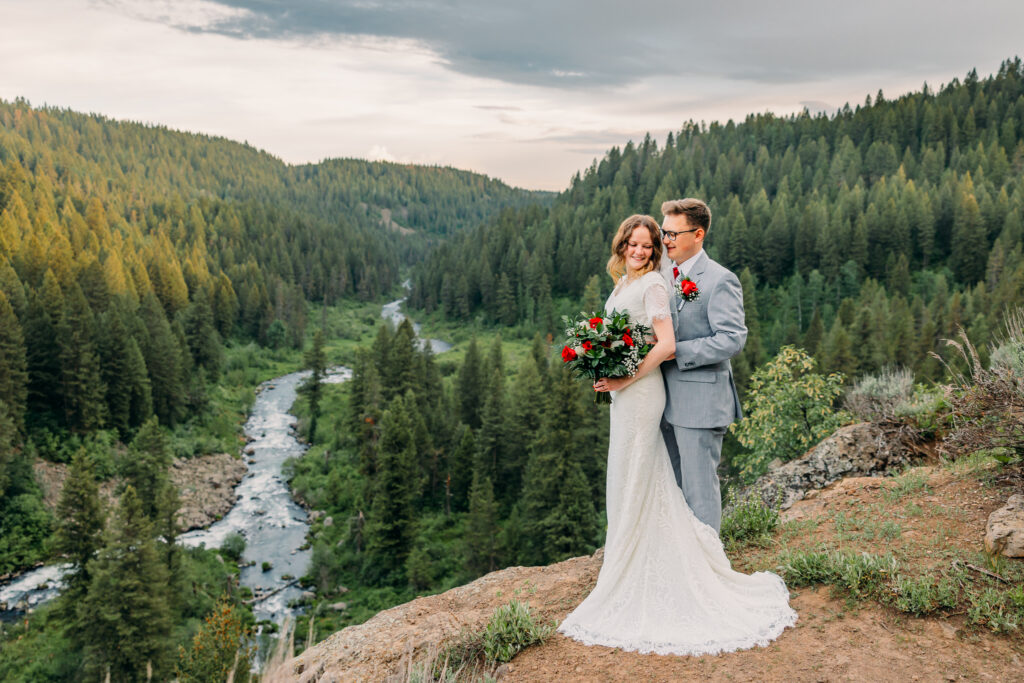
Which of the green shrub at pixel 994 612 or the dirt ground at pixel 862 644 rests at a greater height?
the green shrub at pixel 994 612

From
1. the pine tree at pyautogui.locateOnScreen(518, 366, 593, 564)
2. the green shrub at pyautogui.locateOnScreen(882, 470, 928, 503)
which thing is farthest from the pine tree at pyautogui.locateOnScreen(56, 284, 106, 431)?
the green shrub at pyautogui.locateOnScreen(882, 470, 928, 503)

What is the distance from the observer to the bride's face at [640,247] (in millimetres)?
5324

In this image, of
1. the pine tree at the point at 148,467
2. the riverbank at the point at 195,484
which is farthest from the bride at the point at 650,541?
the riverbank at the point at 195,484

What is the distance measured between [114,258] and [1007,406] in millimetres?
79415

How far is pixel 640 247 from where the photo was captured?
5.35 meters

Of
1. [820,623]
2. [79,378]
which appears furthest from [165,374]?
[820,623]

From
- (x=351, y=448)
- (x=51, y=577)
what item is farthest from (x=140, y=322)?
(x=51, y=577)

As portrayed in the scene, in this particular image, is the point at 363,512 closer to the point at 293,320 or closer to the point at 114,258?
the point at 114,258

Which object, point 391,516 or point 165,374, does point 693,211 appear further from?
point 165,374

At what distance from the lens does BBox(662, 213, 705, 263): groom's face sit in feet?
17.7

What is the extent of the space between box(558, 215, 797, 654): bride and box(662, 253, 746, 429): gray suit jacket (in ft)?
0.54

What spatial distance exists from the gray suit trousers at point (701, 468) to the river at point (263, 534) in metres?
23.0

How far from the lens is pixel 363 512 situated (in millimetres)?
40938

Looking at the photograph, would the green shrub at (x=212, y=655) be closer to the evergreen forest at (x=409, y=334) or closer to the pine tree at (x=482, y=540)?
the evergreen forest at (x=409, y=334)
